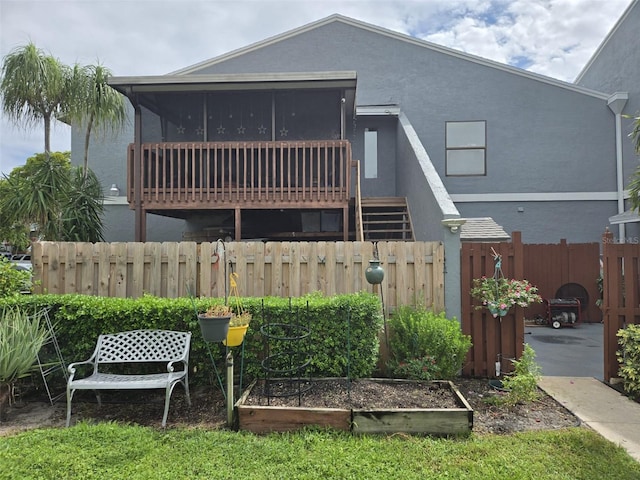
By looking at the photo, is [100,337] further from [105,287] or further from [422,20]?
[422,20]

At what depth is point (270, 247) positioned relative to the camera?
4.90 m

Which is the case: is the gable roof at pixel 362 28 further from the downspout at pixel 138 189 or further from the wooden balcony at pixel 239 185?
the wooden balcony at pixel 239 185

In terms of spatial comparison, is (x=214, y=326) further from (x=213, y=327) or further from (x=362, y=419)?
(x=362, y=419)

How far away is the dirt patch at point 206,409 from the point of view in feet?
11.6

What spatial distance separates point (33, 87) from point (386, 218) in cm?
769

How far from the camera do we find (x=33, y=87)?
24.0ft

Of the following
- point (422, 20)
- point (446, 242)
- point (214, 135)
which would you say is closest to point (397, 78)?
point (422, 20)

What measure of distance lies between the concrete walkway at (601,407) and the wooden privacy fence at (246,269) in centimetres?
166

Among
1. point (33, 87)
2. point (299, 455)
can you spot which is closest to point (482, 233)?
point (299, 455)

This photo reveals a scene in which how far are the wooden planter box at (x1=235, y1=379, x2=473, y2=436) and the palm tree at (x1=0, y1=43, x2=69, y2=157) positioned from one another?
24.0 ft

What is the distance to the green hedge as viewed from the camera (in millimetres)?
3980

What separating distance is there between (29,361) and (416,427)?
376 cm

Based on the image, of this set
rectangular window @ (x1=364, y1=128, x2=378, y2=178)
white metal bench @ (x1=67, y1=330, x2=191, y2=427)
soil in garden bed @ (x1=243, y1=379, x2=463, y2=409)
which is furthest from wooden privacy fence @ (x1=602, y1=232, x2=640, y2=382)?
rectangular window @ (x1=364, y1=128, x2=378, y2=178)

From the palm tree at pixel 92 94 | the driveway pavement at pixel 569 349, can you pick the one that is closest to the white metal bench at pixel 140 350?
the driveway pavement at pixel 569 349
